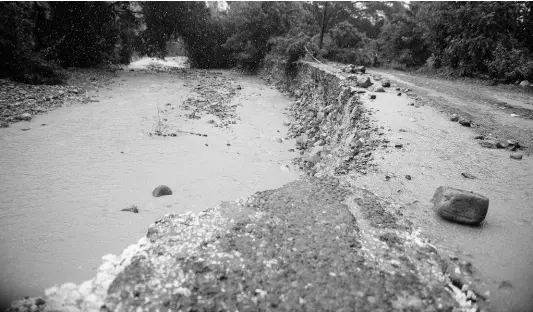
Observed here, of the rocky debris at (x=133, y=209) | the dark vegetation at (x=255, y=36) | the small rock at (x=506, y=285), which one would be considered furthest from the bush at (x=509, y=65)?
the rocky debris at (x=133, y=209)

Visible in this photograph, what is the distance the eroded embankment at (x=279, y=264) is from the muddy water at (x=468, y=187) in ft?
0.82

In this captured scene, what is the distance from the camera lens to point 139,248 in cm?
228

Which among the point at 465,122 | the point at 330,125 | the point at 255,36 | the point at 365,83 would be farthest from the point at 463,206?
the point at 255,36

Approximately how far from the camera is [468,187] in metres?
2.88

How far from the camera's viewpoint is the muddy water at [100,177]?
108 inches

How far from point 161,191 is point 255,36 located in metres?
13.1

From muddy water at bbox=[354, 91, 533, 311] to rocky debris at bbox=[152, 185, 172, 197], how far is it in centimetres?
238

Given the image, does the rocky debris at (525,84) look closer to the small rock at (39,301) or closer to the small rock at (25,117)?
the small rock at (39,301)

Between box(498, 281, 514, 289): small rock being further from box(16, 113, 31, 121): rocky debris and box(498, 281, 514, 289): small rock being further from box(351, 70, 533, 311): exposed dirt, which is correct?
box(16, 113, 31, 121): rocky debris

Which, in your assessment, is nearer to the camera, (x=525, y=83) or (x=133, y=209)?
(x=133, y=209)

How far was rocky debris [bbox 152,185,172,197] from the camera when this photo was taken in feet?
12.4

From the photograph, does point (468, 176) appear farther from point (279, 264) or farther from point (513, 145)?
point (279, 264)

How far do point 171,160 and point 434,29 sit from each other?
11692mm

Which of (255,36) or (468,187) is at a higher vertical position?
(255,36)
